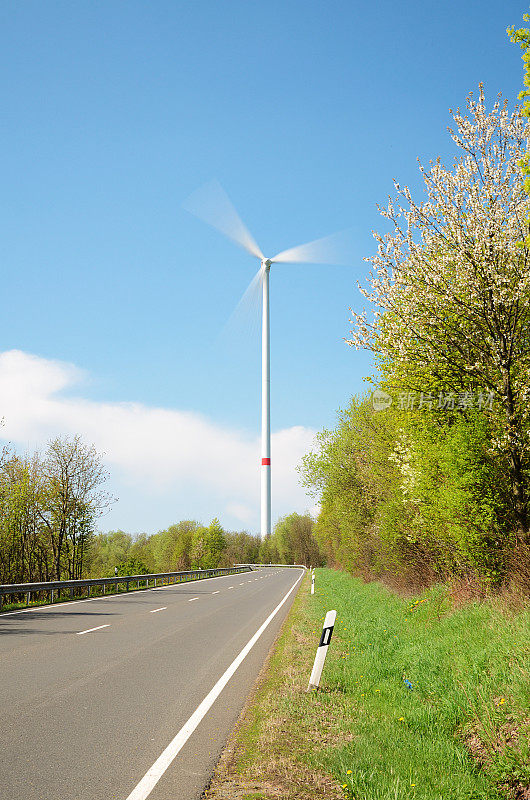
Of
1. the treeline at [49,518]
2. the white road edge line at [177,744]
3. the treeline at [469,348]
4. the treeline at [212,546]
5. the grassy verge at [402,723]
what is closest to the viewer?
the white road edge line at [177,744]

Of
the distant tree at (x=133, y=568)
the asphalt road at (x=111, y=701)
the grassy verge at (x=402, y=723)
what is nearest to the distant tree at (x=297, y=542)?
the distant tree at (x=133, y=568)

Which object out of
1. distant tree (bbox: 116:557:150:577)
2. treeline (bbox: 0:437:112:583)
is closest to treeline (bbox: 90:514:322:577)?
distant tree (bbox: 116:557:150:577)

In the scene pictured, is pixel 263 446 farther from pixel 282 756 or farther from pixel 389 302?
pixel 282 756

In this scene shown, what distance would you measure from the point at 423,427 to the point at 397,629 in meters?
4.38

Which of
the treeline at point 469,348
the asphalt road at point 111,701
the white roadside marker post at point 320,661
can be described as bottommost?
the asphalt road at point 111,701

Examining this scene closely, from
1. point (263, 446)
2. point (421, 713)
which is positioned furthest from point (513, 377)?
point (263, 446)

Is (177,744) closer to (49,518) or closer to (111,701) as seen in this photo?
(111,701)

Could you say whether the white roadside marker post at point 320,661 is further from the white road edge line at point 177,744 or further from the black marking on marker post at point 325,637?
the white road edge line at point 177,744

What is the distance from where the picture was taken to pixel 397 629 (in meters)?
12.7

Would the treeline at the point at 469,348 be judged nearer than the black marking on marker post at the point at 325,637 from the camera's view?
No

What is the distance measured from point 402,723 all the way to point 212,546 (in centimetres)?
10094

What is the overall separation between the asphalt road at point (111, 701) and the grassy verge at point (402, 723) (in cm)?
44

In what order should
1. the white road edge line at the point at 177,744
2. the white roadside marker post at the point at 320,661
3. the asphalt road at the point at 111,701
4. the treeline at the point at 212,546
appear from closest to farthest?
1. the white road edge line at the point at 177,744
2. the asphalt road at the point at 111,701
3. the white roadside marker post at the point at 320,661
4. the treeline at the point at 212,546

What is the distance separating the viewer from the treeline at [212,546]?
102 meters
